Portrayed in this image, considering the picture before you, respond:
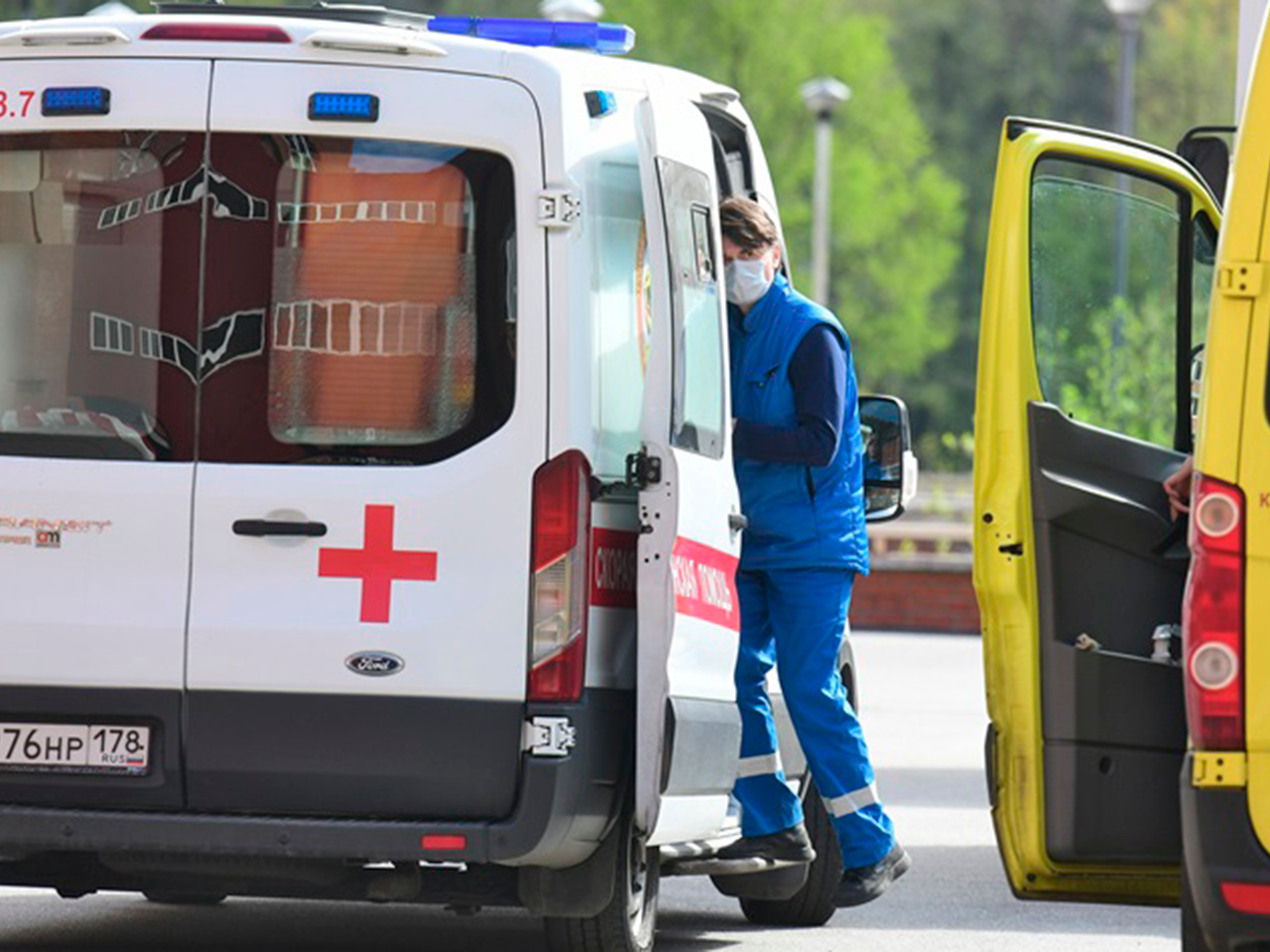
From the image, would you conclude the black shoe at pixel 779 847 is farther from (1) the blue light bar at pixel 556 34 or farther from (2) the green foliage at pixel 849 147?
(2) the green foliage at pixel 849 147

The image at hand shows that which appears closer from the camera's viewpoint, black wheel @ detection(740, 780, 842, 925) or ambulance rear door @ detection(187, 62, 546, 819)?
ambulance rear door @ detection(187, 62, 546, 819)

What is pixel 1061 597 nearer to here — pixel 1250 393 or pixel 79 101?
pixel 1250 393

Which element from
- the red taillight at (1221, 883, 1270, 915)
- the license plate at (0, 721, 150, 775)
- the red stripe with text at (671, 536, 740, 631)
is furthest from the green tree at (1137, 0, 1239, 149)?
the red taillight at (1221, 883, 1270, 915)

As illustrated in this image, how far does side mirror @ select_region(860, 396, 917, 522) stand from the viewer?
9273 millimetres

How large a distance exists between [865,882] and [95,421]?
277 cm

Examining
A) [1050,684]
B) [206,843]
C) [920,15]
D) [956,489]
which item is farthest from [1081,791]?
[920,15]

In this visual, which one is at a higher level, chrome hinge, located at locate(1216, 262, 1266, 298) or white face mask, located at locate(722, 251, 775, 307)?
chrome hinge, located at locate(1216, 262, 1266, 298)

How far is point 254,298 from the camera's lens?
7.20m

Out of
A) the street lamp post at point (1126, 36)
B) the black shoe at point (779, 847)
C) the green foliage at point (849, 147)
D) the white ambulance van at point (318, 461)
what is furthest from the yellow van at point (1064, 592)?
the green foliage at point (849, 147)

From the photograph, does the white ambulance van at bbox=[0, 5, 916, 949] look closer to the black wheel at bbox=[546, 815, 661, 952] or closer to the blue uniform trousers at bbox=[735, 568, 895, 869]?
the black wheel at bbox=[546, 815, 661, 952]

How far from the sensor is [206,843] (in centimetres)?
707

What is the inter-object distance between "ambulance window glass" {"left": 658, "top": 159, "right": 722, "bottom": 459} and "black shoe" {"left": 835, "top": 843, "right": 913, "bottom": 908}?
1562 mm

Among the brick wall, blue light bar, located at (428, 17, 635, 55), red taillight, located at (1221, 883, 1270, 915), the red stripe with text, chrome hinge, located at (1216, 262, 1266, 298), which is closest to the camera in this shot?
red taillight, located at (1221, 883, 1270, 915)

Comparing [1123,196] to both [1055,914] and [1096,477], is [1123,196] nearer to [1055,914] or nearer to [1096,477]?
[1096,477]
